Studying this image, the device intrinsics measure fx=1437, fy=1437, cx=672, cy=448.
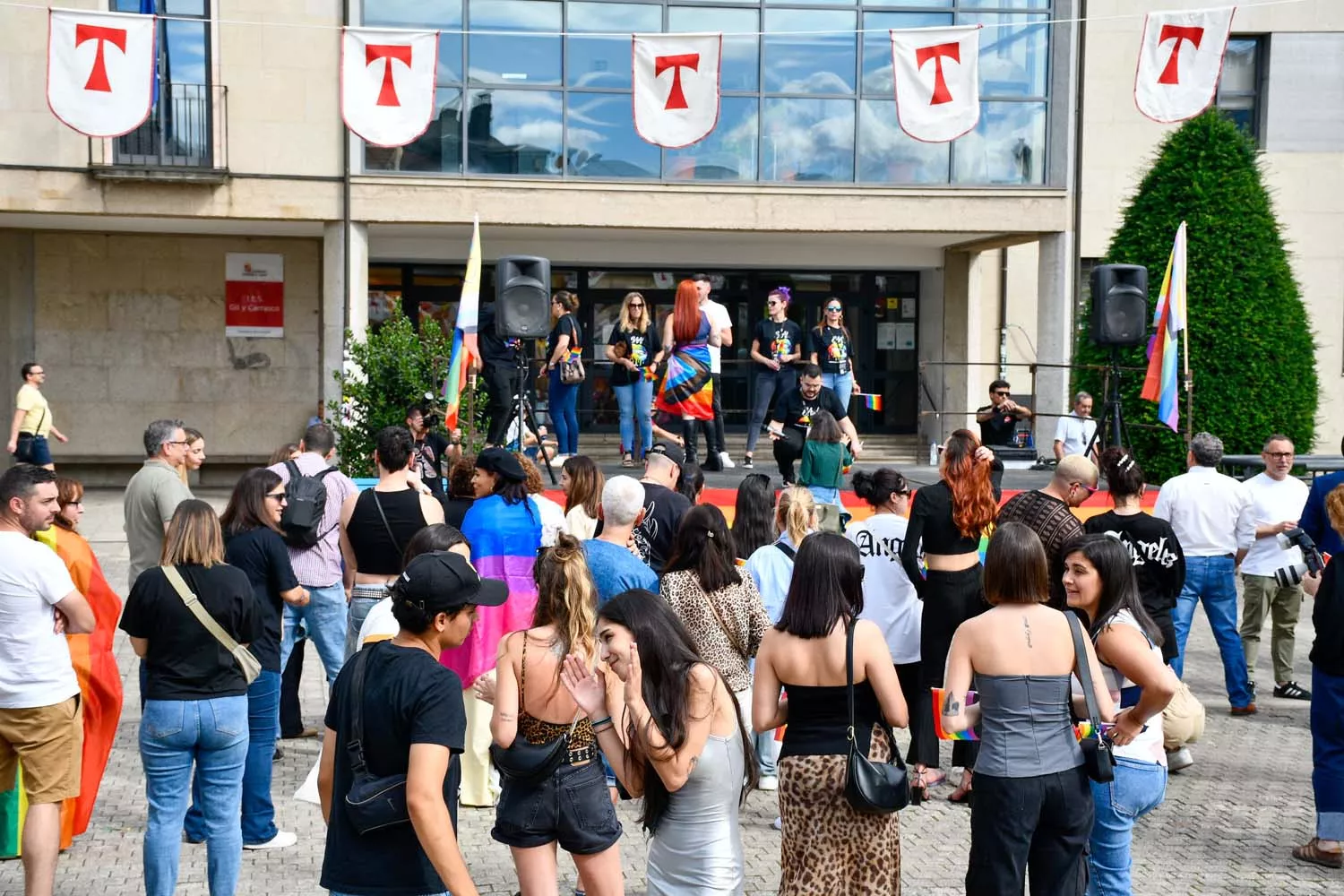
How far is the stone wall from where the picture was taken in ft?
67.8

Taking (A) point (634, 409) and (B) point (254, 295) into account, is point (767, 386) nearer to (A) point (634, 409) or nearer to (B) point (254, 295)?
(A) point (634, 409)

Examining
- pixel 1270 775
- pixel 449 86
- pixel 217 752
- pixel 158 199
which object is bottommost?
pixel 1270 775

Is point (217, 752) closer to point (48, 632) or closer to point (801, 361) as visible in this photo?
point (48, 632)

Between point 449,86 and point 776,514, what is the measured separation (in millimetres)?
12284

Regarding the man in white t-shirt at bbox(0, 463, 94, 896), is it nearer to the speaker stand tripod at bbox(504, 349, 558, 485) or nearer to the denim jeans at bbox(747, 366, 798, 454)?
the speaker stand tripod at bbox(504, 349, 558, 485)

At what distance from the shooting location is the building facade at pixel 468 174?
1805 centimetres

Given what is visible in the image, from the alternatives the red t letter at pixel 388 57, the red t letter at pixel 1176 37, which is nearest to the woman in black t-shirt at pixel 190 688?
the red t letter at pixel 388 57

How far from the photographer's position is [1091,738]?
4.56 m

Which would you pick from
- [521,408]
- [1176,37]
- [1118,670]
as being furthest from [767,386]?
[1118,670]

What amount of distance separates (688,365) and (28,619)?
9.07 m

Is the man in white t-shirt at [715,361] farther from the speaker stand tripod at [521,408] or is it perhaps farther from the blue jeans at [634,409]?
the speaker stand tripod at [521,408]

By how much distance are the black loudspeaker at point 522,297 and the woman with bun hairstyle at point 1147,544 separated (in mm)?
6143

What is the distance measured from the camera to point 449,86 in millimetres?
18109

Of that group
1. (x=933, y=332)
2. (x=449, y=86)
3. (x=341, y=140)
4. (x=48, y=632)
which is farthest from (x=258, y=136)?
(x=48, y=632)
